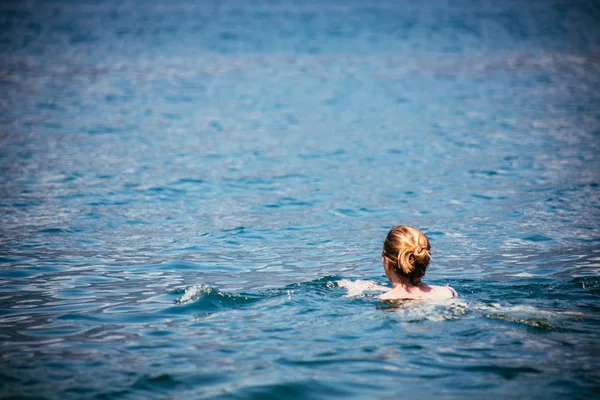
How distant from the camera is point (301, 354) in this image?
20.3 feet

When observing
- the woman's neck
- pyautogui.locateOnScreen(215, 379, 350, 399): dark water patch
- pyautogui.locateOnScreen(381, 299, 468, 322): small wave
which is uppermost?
the woman's neck

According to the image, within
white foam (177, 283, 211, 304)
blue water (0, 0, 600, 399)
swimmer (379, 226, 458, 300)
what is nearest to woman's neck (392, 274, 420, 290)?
swimmer (379, 226, 458, 300)

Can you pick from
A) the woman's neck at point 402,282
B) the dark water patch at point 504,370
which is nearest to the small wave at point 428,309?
the woman's neck at point 402,282

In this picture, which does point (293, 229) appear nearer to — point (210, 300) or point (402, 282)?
point (210, 300)

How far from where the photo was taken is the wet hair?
6.91 m

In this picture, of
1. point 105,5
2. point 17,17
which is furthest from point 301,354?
point 105,5

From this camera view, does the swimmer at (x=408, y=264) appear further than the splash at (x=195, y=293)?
No

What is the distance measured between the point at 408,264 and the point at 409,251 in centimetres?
13

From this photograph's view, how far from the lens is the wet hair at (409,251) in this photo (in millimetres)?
6910

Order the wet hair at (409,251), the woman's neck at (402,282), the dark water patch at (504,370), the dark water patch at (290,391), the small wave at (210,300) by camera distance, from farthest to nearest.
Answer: the small wave at (210,300), the woman's neck at (402,282), the wet hair at (409,251), the dark water patch at (504,370), the dark water patch at (290,391)

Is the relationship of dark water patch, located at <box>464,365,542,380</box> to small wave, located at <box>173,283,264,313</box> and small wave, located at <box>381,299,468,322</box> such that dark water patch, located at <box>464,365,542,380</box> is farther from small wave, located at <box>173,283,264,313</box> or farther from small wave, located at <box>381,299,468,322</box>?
small wave, located at <box>173,283,264,313</box>

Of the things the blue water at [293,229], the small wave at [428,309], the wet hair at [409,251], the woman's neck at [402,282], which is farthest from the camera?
the woman's neck at [402,282]

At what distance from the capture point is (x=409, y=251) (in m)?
6.92

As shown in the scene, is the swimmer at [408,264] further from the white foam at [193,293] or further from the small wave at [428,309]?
the white foam at [193,293]
